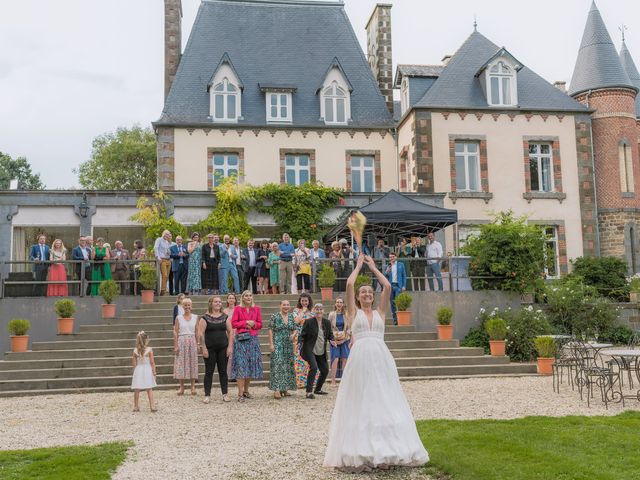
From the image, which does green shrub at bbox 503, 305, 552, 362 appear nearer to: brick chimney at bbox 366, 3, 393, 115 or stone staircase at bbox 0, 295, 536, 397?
stone staircase at bbox 0, 295, 536, 397

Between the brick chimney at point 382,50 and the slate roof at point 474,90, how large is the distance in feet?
8.09

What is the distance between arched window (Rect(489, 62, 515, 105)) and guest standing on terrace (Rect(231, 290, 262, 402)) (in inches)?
636

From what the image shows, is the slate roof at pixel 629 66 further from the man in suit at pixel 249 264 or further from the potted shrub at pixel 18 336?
the potted shrub at pixel 18 336

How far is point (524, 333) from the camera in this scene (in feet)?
50.0

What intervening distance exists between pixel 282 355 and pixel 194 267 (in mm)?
6084

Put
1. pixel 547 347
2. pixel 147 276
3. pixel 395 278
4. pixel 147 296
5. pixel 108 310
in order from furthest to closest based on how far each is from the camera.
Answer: pixel 147 296 → pixel 147 276 → pixel 395 278 → pixel 108 310 → pixel 547 347

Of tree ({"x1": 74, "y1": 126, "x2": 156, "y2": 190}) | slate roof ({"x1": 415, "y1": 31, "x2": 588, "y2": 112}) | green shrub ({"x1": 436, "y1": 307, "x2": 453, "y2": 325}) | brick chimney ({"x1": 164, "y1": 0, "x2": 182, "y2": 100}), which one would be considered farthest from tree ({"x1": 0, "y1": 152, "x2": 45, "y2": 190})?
green shrub ({"x1": 436, "y1": 307, "x2": 453, "y2": 325})

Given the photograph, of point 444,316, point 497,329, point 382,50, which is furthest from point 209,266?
point 382,50

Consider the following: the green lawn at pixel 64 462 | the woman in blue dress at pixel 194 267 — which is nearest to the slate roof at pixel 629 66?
the woman in blue dress at pixel 194 267

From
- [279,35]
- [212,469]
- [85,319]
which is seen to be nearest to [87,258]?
[85,319]

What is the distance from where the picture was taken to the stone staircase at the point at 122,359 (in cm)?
1262

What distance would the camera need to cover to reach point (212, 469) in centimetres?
645

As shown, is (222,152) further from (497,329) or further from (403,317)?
(497,329)

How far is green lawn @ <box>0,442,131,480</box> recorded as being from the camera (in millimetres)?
6160
